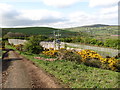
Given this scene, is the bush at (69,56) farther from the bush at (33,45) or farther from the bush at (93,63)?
the bush at (33,45)

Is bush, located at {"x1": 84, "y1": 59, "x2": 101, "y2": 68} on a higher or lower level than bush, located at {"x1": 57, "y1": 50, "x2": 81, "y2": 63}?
lower

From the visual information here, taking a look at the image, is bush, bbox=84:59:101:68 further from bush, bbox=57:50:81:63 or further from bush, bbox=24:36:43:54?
bush, bbox=24:36:43:54

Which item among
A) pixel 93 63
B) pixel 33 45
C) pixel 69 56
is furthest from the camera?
pixel 33 45

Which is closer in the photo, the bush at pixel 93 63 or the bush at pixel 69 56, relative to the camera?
the bush at pixel 93 63

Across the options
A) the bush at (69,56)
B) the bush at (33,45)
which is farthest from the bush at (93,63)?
the bush at (33,45)

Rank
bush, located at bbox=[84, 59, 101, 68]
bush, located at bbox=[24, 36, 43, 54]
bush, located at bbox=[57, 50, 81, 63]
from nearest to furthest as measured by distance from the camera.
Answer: bush, located at bbox=[84, 59, 101, 68] < bush, located at bbox=[57, 50, 81, 63] < bush, located at bbox=[24, 36, 43, 54]

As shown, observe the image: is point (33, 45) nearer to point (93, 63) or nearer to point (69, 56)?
point (69, 56)

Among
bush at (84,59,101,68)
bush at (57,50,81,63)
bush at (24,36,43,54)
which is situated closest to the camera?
bush at (84,59,101,68)

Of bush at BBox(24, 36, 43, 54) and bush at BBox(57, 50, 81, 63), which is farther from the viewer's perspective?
bush at BBox(24, 36, 43, 54)

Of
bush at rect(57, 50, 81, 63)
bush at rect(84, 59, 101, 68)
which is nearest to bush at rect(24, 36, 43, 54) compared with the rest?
bush at rect(57, 50, 81, 63)

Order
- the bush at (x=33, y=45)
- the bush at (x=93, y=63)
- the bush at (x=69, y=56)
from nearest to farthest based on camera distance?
1. the bush at (x=93, y=63)
2. the bush at (x=69, y=56)
3. the bush at (x=33, y=45)

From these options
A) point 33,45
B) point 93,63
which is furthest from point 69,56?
point 33,45

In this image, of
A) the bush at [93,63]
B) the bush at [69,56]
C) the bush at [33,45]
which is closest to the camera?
the bush at [93,63]

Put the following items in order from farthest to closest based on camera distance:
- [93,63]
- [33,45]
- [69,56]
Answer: [33,45] → [69,56] → [93,63]
